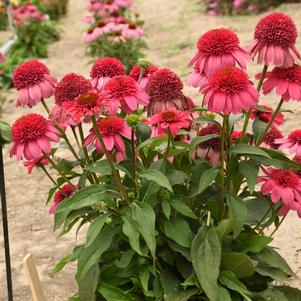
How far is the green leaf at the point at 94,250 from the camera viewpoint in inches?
80.2

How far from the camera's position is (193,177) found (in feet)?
7.06

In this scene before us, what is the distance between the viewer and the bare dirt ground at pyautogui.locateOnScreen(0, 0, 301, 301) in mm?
3158

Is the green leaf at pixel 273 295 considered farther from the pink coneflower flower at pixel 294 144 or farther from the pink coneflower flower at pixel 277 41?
the pink coneflower flower at pixel 277 41

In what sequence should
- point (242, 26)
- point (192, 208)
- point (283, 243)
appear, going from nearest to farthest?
point (192, 208), point (283, 243), point (242, 26)

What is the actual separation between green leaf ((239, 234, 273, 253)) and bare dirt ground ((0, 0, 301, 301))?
71 centimetres

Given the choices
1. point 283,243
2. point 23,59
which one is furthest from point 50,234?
point 23,59

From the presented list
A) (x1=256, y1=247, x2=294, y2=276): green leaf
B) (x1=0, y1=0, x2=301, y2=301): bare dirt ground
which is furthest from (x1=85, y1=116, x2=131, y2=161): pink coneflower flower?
(x1=0, y1=0, x2=301, y2=301): bare dirt ground

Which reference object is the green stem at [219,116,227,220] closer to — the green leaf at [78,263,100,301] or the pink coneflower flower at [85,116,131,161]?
the pink coneflower flower at [85,116,131,161]

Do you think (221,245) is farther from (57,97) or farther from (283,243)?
(283,243)

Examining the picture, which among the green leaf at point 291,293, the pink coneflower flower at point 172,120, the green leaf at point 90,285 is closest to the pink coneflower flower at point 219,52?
the pink coneflower flower at point 172,120

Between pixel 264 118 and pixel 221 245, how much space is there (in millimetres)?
508

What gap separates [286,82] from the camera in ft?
6.70

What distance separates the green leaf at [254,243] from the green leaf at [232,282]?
0.43 feet

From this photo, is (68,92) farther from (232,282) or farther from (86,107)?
(232,282)
